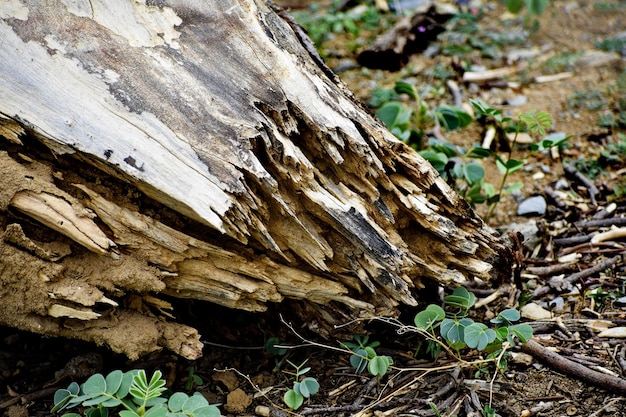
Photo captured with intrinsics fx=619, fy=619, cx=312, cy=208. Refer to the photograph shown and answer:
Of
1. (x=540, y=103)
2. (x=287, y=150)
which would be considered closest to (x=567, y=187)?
(x=540, y=103)

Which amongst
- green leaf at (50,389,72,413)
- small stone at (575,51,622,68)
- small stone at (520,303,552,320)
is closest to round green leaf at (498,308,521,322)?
small stone at (520,303,552,320)

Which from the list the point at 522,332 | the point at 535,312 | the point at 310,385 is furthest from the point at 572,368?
the point at 310,385

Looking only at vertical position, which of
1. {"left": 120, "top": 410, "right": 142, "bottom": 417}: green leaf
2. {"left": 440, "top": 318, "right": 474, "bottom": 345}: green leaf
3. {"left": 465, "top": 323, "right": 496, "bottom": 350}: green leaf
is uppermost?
{"left": 120, "top": 410, "right": 142, "bottom": 417}: green leaf

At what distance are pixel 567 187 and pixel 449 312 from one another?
1484 mm

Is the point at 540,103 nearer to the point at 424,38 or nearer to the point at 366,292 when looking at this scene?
the point at 424,38

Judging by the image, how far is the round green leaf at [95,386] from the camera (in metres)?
2.05

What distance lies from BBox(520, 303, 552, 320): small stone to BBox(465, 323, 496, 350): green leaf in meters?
0.57

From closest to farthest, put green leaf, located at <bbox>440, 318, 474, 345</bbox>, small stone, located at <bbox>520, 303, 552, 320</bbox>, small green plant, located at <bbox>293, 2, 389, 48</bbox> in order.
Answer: green leaf, located at <bbox>440, 318, 474, 345</bbox> → small stone, located at <bbox>520, 303, 552, 320</bbox> → small green plant, located at <bbox>293, 2, 389, 48</bbox>

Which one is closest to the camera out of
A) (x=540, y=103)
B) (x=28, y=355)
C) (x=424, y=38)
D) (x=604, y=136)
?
(x=28, y=355)

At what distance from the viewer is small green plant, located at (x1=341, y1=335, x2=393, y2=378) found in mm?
2299

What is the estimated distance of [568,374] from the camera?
2.39 m

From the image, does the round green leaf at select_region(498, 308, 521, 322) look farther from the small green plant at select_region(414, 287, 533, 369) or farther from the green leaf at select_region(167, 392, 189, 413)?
the green leaf at select_region(167, 392, 189, 413)

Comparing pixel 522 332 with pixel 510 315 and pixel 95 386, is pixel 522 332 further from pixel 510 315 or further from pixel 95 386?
pixel 95 386

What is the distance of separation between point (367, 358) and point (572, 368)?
0.79 m
